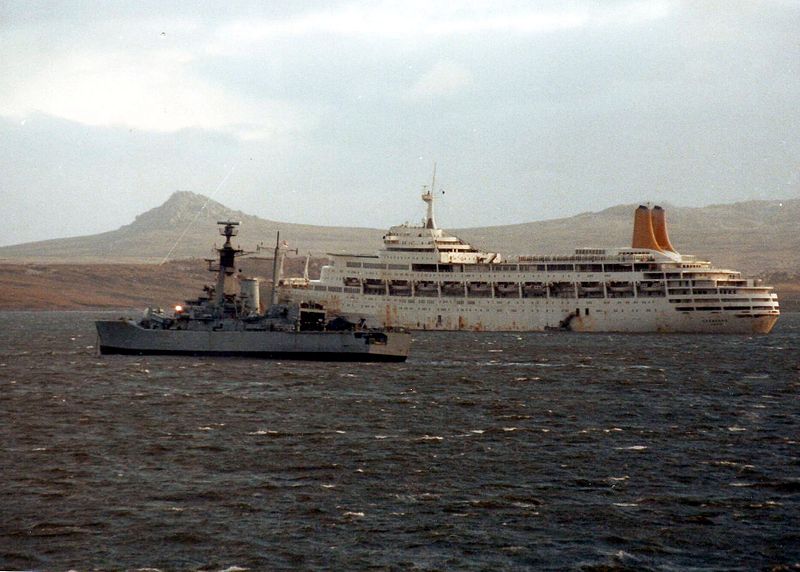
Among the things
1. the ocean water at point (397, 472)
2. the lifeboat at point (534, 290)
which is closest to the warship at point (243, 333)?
the ocean water at point (397, 472)

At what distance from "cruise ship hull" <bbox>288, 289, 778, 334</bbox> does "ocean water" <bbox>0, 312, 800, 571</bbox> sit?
48.6 metres

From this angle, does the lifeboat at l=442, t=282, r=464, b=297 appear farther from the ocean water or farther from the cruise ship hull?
the ocean water

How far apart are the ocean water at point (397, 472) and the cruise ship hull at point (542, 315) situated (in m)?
48.6

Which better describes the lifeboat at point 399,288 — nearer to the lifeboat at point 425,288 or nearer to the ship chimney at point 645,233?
the lifeboat at point 425,288

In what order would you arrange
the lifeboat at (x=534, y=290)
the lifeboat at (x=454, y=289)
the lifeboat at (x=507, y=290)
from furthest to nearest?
the lifeboat at (x=454, y=289)
the lifeboat at (x=507, y=290)
the lifeboat at (x=534, y=290)

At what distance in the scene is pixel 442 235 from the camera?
367 ft

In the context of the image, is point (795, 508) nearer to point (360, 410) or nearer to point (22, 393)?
point (360, 410)

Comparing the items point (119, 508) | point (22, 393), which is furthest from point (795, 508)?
point (22, 393)

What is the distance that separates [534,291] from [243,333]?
47895 mm

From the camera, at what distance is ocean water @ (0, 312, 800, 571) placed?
20.9 meters

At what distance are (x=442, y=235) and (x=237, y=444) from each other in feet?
263

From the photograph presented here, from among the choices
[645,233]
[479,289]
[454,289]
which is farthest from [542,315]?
[645,233]

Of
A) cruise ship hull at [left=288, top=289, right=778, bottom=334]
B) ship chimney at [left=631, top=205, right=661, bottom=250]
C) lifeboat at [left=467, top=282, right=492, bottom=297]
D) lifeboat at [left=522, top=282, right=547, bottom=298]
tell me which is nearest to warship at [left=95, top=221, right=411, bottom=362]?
cruise ship hull at [left=288, top=289, right=778, bottom=334]

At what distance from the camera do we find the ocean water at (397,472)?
20.9 m
